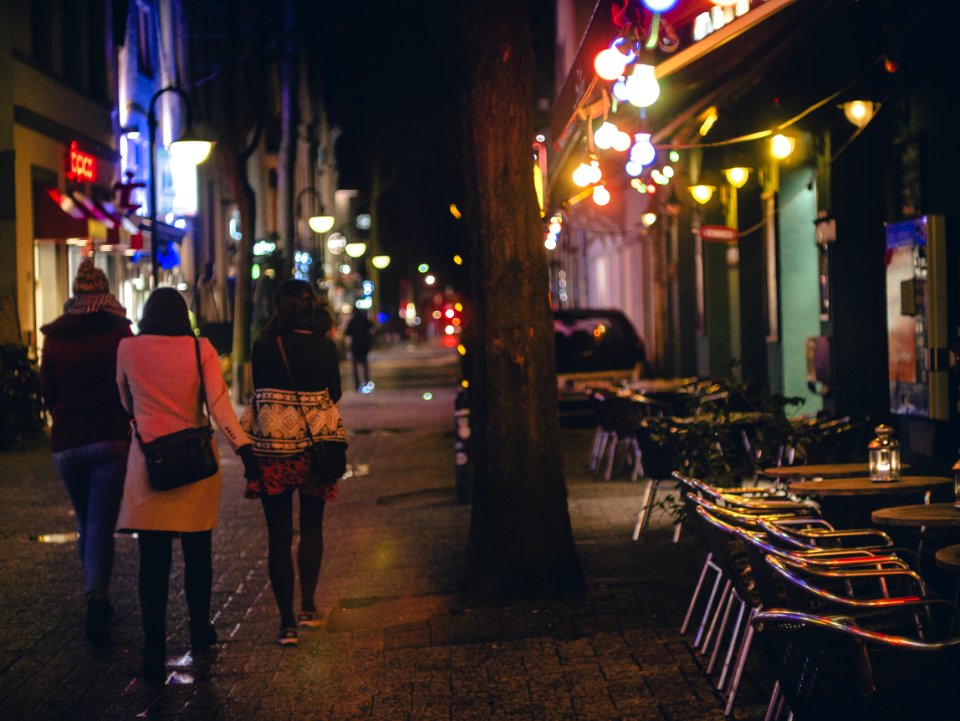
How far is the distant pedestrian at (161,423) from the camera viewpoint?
267 inches

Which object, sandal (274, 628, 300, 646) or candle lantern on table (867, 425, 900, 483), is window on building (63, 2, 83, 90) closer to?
sandal (274, 628, 300, 646)

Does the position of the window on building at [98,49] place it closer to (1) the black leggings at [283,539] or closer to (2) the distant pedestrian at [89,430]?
(2) the distant pedestrian at [89,430]

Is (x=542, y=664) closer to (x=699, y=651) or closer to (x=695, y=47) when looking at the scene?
(x=699, y=651)

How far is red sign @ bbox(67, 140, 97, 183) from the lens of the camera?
21219 mm

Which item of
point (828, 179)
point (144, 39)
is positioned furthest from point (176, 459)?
point (144, 39)

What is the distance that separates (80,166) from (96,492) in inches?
599

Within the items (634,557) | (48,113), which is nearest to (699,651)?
(634,557)

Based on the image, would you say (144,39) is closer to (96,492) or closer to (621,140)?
(621,140)

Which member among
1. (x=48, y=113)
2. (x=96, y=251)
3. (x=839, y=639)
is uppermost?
(x=48, y=113)

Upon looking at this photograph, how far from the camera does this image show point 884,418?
11.8m

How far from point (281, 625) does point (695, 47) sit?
530cm

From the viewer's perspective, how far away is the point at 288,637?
7.34 meters

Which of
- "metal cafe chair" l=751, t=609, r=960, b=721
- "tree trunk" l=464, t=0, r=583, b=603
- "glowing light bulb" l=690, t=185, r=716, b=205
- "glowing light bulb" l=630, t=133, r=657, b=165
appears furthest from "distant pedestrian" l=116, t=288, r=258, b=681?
"glowing light bulb" l=690, t=185, r=716, b=205

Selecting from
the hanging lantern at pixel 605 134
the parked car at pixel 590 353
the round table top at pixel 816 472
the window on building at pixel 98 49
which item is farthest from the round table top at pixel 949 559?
the window on building at pixel 98 49
